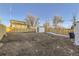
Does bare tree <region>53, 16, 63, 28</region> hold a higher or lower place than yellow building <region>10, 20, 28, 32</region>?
higher

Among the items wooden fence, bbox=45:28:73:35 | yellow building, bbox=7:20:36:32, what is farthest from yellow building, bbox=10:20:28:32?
wooden fence, bbox=45:28:73:35

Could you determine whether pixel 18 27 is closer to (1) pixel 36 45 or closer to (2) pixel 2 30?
(2) pixel 2 30

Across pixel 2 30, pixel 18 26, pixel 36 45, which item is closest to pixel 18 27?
pixel 18 26

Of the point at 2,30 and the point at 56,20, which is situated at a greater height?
the point at 56,20

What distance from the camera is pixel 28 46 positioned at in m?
3.08

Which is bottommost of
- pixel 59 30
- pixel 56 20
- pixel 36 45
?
pixel 36 45

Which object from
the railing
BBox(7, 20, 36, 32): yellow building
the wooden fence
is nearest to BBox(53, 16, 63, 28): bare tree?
the wooden fence

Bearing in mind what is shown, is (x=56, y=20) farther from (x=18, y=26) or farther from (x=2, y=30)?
(x=2, y=30)

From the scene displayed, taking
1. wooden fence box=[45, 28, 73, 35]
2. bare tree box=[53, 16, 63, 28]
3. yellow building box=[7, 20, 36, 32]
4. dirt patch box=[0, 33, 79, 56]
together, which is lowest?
dirt patch box=[0, 33, 79, 56]

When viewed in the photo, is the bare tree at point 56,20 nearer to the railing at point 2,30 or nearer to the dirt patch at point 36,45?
the dirt patch at point 36,45

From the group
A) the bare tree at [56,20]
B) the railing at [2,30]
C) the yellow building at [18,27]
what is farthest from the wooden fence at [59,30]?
the railing at [2,30]

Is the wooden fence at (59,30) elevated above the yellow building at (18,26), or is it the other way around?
the yellow building at (18,26)

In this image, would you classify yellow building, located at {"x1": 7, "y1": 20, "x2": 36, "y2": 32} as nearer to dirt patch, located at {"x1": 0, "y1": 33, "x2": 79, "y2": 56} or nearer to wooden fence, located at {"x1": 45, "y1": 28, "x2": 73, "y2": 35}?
dirt patch, located at {"x1": 0, "y1": 33, "x2": 79, "y2": 56}

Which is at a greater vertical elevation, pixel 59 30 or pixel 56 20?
pixel 56 20
